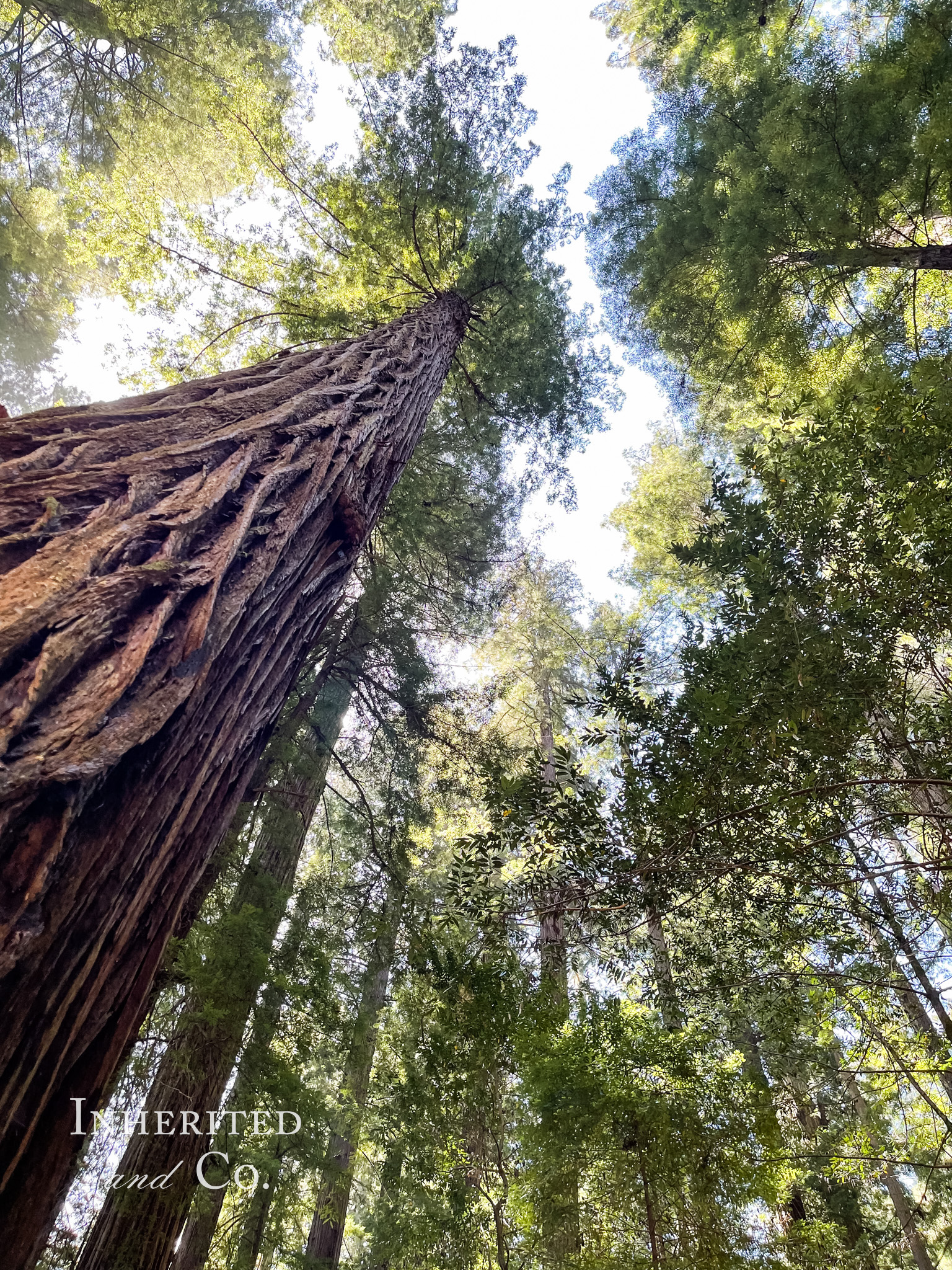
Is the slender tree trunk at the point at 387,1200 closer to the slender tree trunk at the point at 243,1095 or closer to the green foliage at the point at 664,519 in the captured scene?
the slender tree trunk at the point at 243,1095

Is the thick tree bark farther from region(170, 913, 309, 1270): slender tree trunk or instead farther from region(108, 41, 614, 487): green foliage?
region(108, 41, 614, 487): green foliage

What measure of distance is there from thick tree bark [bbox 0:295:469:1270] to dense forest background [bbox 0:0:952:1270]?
0.38 metres

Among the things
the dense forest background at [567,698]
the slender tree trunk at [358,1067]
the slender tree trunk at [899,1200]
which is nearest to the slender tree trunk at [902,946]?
the dense forest background at [567,698]

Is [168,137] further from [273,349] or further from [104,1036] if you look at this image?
[104,1036]

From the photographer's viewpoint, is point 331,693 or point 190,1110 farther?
point 331,693

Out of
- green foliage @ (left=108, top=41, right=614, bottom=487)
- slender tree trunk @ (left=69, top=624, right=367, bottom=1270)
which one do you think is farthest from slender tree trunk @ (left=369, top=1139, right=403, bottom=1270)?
green foliage @ (left=108, top=41, right=614, bottom=487)

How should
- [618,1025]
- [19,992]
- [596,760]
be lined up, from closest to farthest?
[19,992] < [618,1025] < [596,760]

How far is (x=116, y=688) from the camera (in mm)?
1015

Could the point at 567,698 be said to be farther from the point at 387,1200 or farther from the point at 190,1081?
the point at 387,1200

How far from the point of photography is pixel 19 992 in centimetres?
86

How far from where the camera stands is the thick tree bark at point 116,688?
0.88 metres

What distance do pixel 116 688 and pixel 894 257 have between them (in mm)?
5409

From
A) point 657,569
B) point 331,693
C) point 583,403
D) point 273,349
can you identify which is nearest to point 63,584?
point 331,693

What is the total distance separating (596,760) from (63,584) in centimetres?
922
